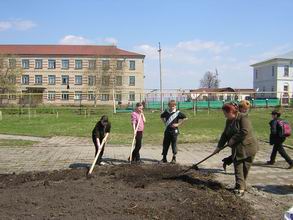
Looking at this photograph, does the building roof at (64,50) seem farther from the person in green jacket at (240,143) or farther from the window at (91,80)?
the person in green jacket at (240,143)

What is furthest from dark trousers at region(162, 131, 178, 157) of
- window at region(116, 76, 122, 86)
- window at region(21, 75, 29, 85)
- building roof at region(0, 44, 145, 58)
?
window at region(21, 75, 29, 85)

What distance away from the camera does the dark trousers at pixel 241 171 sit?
287 inches

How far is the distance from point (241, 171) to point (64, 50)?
7974 centimetres

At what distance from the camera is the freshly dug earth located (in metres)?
5.65

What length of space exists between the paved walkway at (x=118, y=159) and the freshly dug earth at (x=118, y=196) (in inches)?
49.1

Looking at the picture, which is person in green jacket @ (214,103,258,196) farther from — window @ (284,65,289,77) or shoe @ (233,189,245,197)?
window @ (284,65,289,77)

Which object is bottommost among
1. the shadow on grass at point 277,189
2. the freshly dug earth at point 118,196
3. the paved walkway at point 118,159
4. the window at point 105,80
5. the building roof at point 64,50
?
the paved walkway at point 118,159

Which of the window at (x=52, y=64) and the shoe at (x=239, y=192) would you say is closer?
the shoe at (x=239, y=192)

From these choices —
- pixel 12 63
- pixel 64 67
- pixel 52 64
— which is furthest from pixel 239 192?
pixel 52 64

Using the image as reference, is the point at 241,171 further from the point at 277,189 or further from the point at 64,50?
the point at 64,50

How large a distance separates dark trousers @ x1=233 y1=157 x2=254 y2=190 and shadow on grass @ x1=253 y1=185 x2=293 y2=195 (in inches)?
23.1

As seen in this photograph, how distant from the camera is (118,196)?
650 centimetres

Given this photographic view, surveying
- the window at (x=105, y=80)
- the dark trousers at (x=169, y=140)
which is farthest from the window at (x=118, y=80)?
the dark trousers at (x=169, y=140)

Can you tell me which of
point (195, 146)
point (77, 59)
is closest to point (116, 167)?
point (195, 146)
